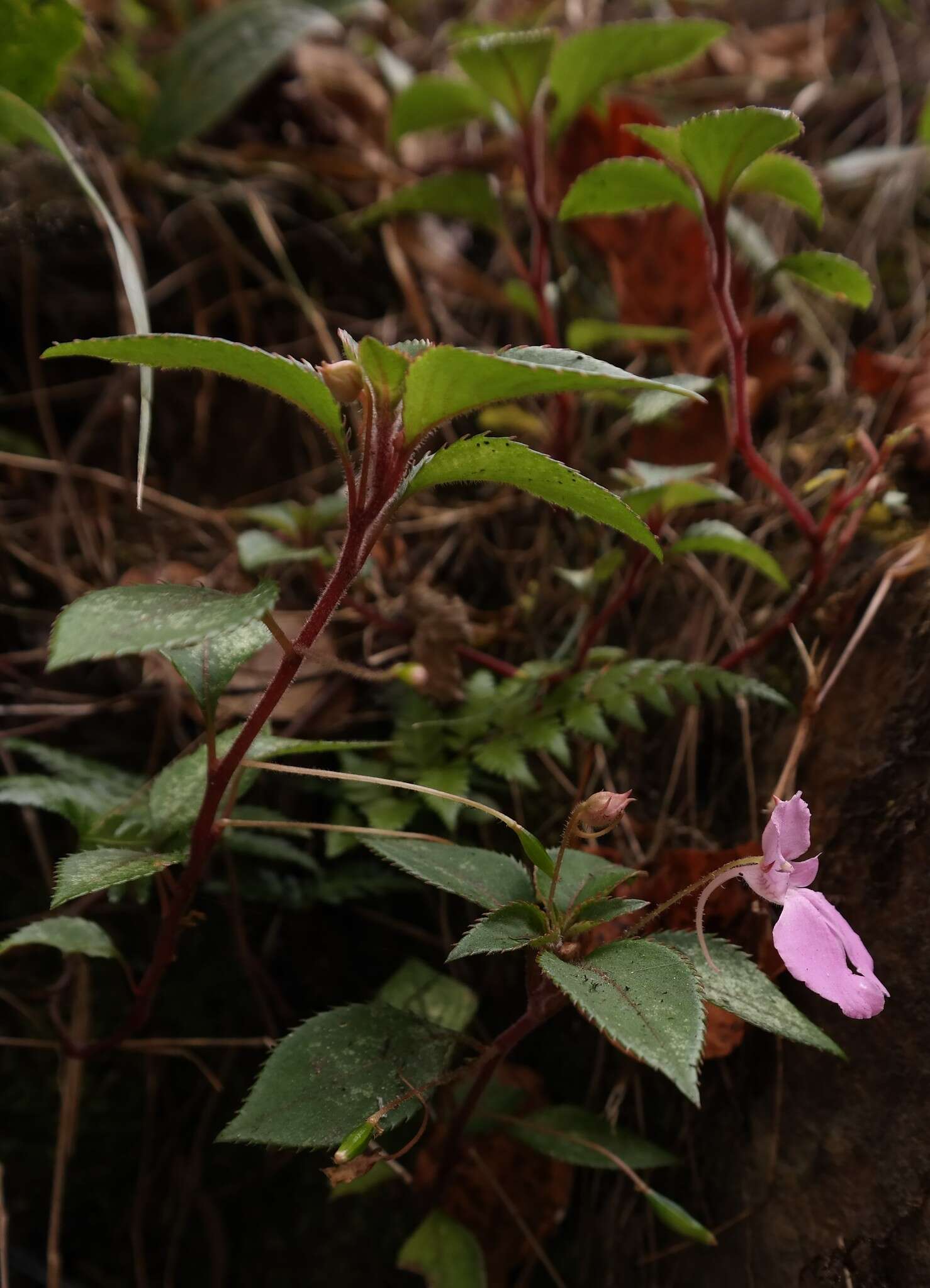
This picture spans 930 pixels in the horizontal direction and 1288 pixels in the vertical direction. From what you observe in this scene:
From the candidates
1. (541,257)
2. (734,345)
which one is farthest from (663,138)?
(541,257)

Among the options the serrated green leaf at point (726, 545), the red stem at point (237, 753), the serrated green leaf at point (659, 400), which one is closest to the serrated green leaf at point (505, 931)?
the red stem at point (237, 753)

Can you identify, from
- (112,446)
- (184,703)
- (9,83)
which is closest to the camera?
(9,83)

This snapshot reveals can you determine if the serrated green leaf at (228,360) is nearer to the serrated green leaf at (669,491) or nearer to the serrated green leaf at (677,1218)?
the serrated green leaf at (669,491)

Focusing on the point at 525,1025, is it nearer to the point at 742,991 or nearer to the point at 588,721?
the point at 742,991

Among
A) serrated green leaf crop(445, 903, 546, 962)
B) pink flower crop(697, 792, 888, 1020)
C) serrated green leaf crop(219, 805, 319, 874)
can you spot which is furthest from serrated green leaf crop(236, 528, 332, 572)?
pink flower crop(697, 792, 888, 1020)

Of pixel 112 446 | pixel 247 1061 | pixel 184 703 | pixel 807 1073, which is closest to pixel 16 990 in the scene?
pixel 247 1061

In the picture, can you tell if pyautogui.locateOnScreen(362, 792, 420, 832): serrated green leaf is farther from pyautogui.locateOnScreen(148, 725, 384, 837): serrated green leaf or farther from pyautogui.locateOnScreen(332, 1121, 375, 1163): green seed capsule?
pyautogui.locateOnScreen(332, 1121, 375, 1163): green seed capsule

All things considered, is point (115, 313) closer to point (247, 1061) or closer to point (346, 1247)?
point (247, 1061)
